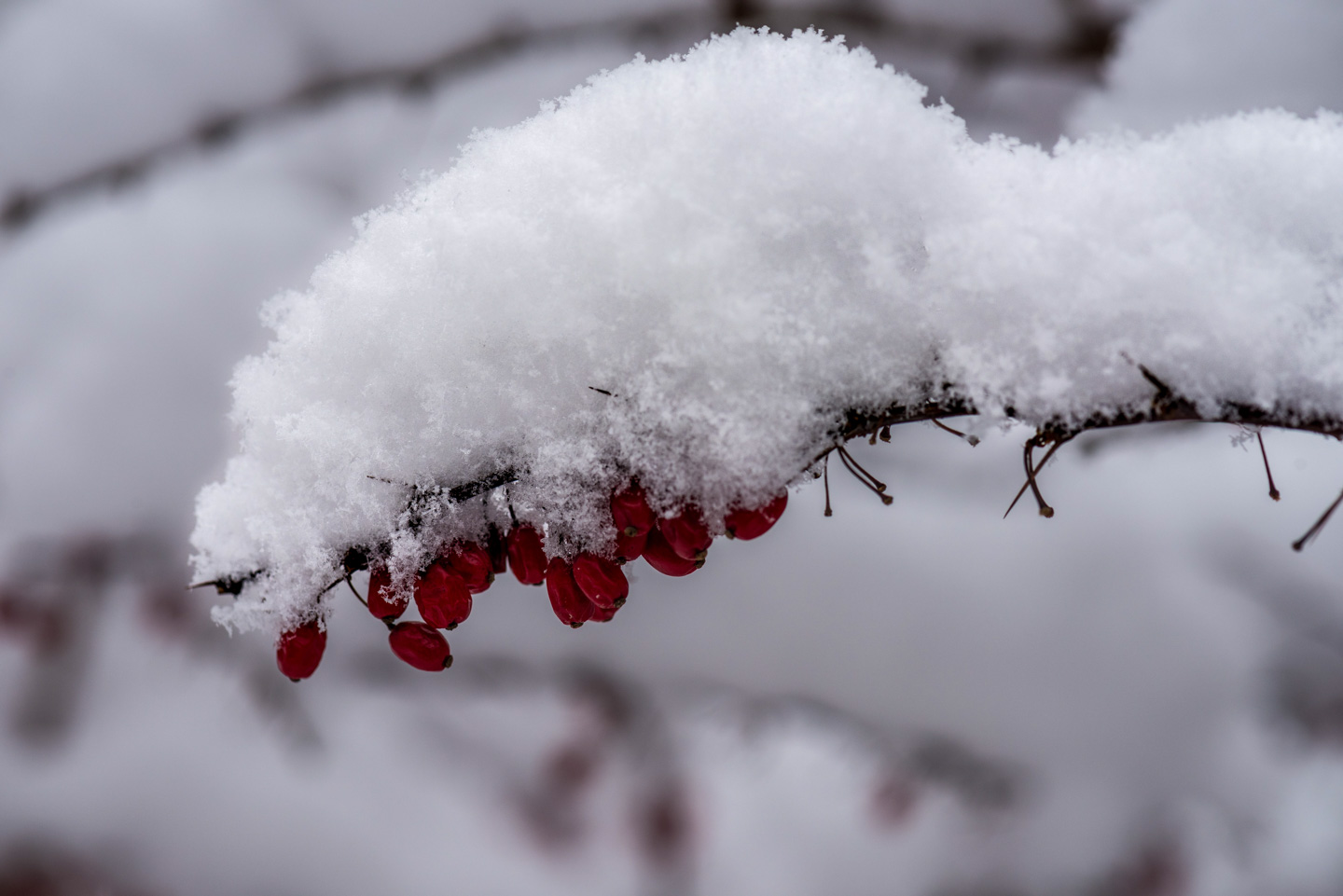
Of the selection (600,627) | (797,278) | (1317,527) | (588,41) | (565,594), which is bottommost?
(600,627)

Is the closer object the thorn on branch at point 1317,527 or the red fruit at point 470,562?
the thorn on branch at point 1317,527

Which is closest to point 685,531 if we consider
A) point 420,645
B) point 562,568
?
point 562,568

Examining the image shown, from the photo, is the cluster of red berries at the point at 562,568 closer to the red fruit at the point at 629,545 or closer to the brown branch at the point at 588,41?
the red fruit at the point at 629,545

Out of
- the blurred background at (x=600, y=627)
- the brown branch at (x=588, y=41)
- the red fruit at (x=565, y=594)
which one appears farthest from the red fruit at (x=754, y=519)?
the brown branch at (x=588, y=41)

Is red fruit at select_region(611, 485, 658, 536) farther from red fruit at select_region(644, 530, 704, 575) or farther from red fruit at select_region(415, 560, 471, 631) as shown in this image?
red fruit at select_region(415, 560, 471, 631)

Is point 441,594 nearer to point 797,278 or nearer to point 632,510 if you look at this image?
point 632,510

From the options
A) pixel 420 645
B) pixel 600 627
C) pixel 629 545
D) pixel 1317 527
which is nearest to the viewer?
pixel 1317 527

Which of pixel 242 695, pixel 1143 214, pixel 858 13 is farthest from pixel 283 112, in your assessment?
pixel 1143 214

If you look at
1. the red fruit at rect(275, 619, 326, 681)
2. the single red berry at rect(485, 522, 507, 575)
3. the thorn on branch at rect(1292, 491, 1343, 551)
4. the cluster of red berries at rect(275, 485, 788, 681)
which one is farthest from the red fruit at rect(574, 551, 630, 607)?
the thorn on branch at rect(1292, 491, 1343, 551)
